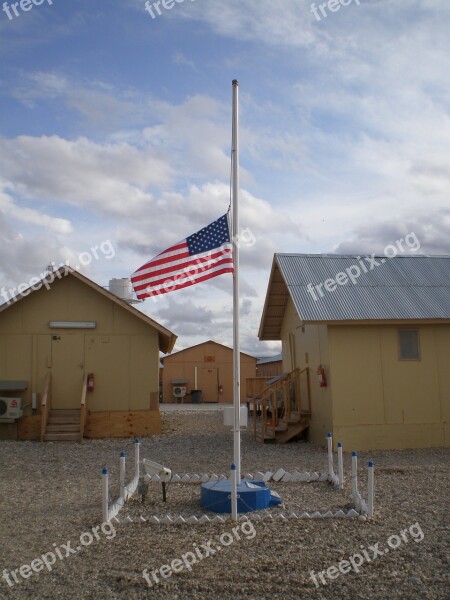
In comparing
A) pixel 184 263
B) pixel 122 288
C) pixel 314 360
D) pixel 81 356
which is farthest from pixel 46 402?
pixel 184 263

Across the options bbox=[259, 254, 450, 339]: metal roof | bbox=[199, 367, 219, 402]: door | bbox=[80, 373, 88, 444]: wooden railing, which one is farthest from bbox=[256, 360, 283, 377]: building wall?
bbox=[80, 373, 88, 444]: wooden railing

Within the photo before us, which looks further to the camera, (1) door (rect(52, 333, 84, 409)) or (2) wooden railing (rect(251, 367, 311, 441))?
(1) door (rect(52, 333, 84, 409))

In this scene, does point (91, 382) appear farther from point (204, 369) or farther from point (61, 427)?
point (204, 369)

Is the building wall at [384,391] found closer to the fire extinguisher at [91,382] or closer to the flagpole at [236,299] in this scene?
the flagpole at [236,299]

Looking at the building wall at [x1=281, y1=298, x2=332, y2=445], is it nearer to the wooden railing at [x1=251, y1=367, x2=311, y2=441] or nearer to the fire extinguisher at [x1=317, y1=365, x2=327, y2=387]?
the fire extinguisher at [x1=317, y1=365, x2=327, y2=387]

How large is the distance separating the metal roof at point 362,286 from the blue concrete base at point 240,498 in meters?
6.33

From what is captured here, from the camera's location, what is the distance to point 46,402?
17.0m

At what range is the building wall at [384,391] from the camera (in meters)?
14.5

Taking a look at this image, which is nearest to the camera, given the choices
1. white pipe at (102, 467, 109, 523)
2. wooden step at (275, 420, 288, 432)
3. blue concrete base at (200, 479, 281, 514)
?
white pipe at (102, 467, 109, 523)

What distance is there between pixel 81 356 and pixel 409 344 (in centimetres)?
901

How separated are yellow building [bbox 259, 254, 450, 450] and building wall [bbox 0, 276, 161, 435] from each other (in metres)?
5.03

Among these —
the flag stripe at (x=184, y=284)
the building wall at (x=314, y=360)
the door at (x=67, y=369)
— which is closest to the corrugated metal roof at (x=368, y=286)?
the building wall at (x=314, y=360)

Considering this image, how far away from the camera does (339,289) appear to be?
52.1 ft

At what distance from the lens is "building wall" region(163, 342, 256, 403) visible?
36.6 m
